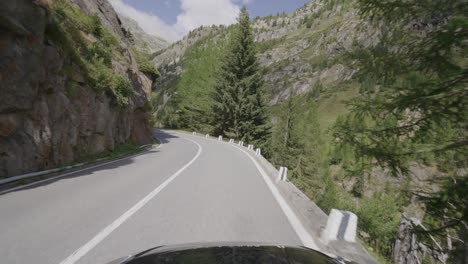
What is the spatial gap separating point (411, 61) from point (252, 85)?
33001mm

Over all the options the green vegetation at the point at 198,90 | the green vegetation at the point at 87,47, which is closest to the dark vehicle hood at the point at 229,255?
the green vegetation at the point at 87,47

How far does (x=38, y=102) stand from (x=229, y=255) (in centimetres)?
939

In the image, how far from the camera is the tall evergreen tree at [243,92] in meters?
35.8

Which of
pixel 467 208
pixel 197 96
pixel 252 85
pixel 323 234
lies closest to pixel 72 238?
pixel 323 234

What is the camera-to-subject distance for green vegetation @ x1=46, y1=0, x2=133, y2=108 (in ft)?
36.5

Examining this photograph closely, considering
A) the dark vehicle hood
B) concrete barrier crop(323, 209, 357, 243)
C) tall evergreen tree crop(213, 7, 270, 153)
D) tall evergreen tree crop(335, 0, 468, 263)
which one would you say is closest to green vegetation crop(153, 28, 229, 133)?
tall evergreen tree crop(213, 7, 270, 153)

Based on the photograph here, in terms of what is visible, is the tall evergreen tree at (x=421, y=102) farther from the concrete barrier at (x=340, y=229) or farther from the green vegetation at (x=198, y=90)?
the green vegetation at (x=198, y=90)

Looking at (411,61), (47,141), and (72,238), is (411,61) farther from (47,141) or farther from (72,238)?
(47,141)

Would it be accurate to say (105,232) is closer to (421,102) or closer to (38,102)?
(421,102)

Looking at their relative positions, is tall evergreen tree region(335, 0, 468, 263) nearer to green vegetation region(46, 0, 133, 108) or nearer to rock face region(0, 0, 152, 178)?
rock face region(0, 0, 152, 178)

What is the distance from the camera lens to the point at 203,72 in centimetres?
4828

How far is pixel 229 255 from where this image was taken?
2.35 metres

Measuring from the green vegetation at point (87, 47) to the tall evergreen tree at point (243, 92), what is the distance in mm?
20268

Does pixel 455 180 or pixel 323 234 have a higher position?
pixel 455 180
